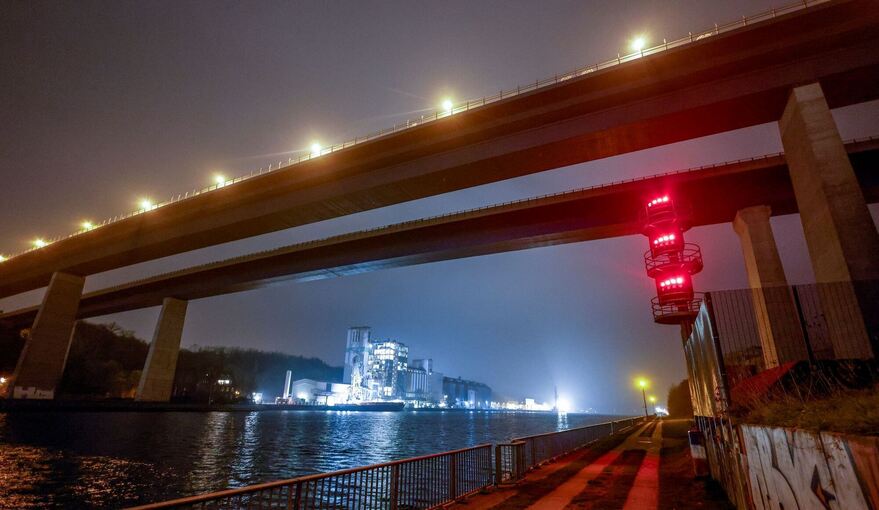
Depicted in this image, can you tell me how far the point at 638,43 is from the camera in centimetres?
2403

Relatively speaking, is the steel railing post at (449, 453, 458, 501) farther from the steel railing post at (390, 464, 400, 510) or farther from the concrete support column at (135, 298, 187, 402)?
the concrete support column at (135, 298, 187, 402)

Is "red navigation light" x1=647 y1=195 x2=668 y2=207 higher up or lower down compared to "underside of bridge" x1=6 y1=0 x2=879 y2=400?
lower down

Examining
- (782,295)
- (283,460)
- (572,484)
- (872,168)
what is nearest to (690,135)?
(782,295)

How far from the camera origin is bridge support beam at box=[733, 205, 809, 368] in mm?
22062

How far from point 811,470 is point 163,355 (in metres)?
86.1

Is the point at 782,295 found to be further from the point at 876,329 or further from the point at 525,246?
the point at 525,246

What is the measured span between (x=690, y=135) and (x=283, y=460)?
115 feet

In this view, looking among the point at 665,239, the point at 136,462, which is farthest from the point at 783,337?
the point at 136,462

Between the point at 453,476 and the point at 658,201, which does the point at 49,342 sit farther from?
the point at 658,201

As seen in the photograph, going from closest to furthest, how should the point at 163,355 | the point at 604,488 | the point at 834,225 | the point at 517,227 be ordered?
the point at 604,488, the point at 834,225, the point at 517,227, the point at 163,355

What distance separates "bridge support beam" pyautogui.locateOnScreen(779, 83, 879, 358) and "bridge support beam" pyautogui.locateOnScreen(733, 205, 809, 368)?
2.56 metres

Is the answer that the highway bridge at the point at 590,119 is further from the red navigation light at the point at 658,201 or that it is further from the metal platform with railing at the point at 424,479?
the metal platform with railing at the point at 424,479

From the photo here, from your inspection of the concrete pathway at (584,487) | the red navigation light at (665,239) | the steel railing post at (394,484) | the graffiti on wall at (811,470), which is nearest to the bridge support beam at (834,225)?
the concrete pathway at (584,487)

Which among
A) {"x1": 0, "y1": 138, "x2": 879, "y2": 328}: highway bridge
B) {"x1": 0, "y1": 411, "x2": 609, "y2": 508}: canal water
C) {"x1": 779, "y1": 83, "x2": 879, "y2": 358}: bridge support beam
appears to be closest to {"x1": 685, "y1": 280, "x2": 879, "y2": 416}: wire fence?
A: {"x1": 779, "y1": 83, "x2": 879, "y2": 358}: bridge support beam
